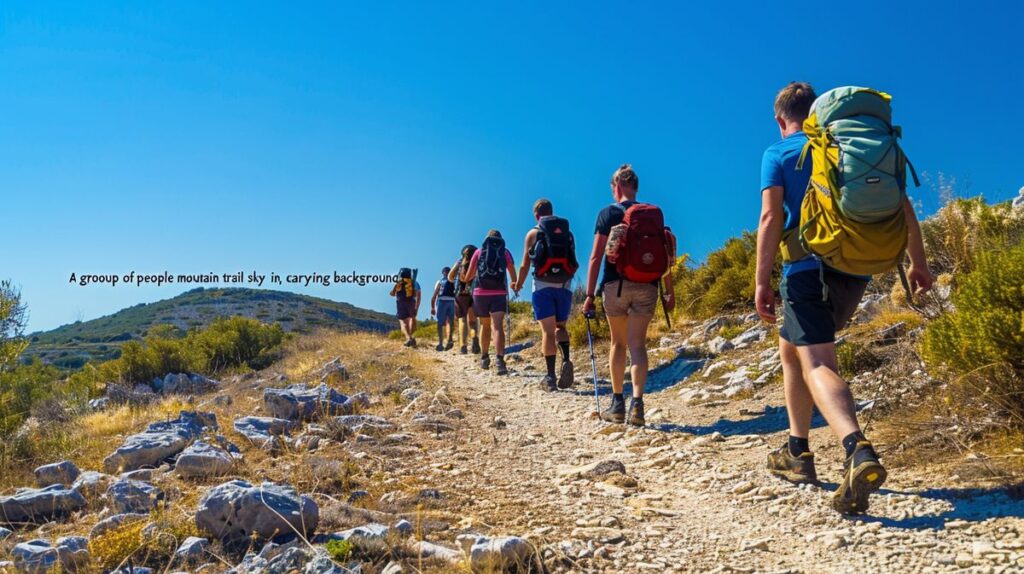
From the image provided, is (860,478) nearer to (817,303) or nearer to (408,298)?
(817,303)

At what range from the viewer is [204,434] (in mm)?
5805

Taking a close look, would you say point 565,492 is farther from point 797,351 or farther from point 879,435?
point 879,435

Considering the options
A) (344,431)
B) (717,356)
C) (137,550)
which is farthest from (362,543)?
(717,356)

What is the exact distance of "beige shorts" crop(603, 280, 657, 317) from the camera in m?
5.94

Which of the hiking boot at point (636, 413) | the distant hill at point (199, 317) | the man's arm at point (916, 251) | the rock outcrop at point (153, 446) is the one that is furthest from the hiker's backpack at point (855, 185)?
the distant hill at point (199, 317)

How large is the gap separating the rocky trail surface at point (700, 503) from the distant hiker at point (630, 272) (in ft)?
1.63

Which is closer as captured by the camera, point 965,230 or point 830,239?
point 830,239

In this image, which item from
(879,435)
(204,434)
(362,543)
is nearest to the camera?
(362,543)

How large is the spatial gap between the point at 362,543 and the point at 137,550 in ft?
3.64

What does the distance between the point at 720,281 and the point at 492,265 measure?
3.82 metres

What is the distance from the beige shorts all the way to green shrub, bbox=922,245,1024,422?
2195 mm

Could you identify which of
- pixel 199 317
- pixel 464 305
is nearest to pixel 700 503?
pixel 464 305

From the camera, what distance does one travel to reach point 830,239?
124 inches

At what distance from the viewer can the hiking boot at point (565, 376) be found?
8516 millimetres
